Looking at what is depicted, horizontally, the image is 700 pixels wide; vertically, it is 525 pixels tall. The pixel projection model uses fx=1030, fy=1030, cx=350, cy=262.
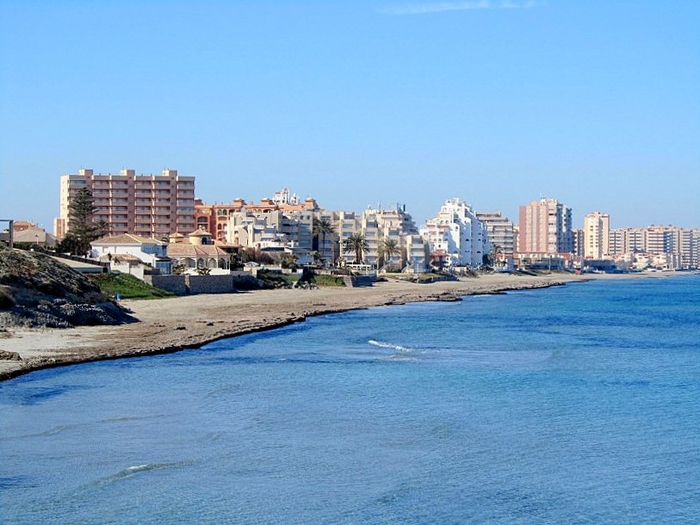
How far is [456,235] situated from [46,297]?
420 feet

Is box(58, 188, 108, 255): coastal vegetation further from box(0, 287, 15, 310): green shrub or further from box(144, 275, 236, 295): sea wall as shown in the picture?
box(0, 287, 15, 310): green shrub

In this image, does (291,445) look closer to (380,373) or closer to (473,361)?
(380,373)

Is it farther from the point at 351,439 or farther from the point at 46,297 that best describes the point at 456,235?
the point at 351,439

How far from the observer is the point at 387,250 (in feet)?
432

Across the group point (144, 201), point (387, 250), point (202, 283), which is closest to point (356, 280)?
point (202, 283)

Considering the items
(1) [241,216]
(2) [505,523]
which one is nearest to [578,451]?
(2) [505,523]

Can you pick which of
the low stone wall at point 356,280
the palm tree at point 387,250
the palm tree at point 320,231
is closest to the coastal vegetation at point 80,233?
the low stone wall at point 356,280

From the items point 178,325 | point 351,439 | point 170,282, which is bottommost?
point 351,439

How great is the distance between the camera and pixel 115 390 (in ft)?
85.9

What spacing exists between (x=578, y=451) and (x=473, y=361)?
51.2 ft

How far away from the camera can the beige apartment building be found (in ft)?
423

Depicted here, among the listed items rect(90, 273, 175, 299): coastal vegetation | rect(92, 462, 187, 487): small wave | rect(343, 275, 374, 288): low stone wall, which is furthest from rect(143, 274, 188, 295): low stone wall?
rect(92, 462, 187, 487): small wave

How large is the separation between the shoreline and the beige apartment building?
49483mm

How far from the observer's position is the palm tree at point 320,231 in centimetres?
12912
